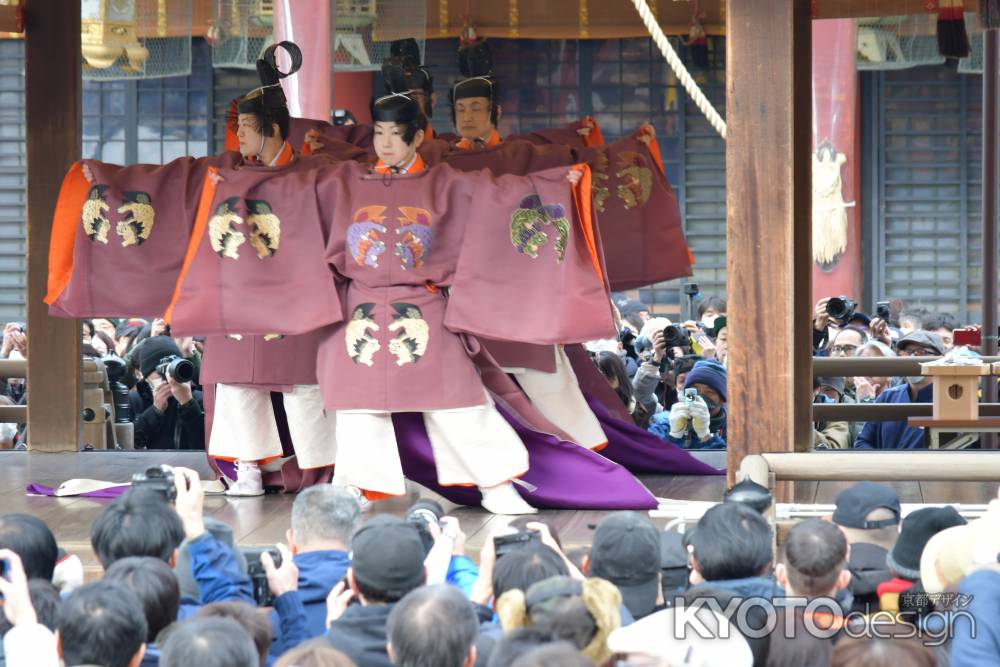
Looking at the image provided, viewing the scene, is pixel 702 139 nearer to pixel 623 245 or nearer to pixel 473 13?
pixel 473 13

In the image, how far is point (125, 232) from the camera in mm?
5934

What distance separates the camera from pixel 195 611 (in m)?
3.15

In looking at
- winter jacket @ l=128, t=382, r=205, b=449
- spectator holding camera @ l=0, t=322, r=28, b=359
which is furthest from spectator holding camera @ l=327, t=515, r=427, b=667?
spectator holding camera @ l=0, t=322, r=28, b=359

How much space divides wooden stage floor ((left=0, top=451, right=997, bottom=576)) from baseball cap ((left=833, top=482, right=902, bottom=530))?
93 cm

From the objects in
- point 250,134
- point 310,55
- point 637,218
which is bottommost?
point 637,218

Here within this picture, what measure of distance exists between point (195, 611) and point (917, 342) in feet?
17.9

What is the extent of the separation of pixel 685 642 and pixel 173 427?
5.41 metres

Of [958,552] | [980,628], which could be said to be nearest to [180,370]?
[958,552]

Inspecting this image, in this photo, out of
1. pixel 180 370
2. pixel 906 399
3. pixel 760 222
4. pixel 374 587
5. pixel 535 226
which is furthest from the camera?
pixel 906 399

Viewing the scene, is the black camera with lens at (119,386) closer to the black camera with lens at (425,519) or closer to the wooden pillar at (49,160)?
the wooden pillar at (49,160)

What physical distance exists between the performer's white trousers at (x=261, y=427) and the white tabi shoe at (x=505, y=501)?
0.74 metres

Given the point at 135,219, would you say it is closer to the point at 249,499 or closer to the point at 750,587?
the point at 249,499

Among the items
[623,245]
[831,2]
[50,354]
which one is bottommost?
[50,354]

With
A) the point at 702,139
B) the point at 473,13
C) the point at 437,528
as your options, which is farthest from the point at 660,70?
the point at 437,528
